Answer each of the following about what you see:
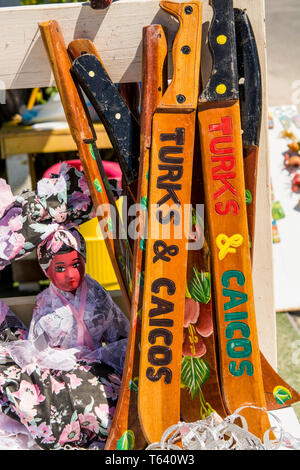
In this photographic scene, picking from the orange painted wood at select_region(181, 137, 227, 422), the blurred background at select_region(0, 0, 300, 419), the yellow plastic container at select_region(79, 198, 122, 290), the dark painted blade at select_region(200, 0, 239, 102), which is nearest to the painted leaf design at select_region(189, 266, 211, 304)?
the orange painted wood at select_region(181, 137, 227, 422)

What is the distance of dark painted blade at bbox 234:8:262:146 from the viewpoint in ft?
4.61

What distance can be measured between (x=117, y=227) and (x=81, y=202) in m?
0.13

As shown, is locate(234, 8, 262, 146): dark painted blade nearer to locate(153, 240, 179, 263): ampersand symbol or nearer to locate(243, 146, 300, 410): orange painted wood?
locate(243, 146, 300, 410): orange painted wood

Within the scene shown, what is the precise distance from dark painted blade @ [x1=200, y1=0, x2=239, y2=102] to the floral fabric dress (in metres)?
0.65

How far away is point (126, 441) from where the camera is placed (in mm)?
1363

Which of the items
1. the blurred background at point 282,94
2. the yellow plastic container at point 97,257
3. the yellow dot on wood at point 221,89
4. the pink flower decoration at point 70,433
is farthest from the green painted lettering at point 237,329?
the yellow plastic container at point 97,257

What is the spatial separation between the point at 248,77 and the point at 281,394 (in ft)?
2.72

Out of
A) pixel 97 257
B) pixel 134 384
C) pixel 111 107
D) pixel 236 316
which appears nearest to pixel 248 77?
pixel 111 107

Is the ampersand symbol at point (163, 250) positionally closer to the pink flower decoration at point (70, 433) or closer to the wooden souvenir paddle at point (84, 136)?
the wooden souvenir paddle at point (84, 136)

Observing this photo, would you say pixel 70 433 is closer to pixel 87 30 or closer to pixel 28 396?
pixel 28 396

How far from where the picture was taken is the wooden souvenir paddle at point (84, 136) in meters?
1.38

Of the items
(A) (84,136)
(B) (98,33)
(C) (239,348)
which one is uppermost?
(B) (98,33)
